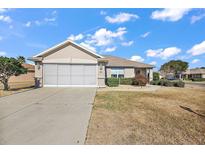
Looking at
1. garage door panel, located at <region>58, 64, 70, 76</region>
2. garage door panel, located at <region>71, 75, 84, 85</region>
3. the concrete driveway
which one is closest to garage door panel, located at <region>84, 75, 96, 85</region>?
garage door panel, located at <region>71, 75, 84, 85</region>

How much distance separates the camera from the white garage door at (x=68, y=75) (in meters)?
17.2

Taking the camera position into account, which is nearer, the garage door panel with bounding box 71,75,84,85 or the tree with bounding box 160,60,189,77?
the garage door panel with bounding box 71,75,84,85

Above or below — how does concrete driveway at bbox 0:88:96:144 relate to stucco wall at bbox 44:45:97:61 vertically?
below

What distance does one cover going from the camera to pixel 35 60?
55.9ft

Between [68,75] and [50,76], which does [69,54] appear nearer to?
[68,75]

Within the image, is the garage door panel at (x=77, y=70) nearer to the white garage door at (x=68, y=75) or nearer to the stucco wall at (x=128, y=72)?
the white garage door at (x=68, y=75)

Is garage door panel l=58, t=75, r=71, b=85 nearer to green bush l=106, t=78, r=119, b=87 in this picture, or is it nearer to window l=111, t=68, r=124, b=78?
green bush l=106, t=78, r=119, b=87

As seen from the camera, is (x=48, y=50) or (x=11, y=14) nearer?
(x=11, y=14)

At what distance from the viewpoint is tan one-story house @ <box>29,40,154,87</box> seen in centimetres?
1716

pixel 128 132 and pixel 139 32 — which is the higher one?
pixel 139 32

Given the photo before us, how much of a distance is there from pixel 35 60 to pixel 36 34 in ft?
8.78
